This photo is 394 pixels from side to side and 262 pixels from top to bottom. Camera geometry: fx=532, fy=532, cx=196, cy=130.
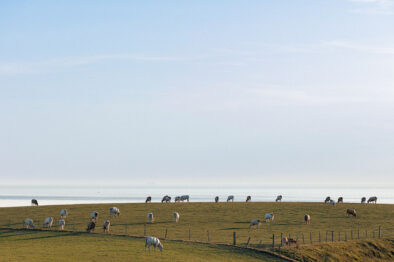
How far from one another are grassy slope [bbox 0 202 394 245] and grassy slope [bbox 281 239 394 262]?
10.2 feet

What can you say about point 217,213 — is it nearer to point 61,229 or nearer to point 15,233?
point 61,229

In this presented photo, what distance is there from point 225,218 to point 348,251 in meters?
21.9

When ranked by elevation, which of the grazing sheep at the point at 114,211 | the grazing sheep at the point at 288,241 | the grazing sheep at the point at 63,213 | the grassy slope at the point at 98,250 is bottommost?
the grassy slope at the point at 98,250

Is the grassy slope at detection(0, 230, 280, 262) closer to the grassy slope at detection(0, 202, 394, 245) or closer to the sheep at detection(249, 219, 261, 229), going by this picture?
the grassy slope at detection(0, 202, 394, 245)

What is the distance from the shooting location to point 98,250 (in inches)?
2034

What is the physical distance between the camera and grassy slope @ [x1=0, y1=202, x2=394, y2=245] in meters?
65.6

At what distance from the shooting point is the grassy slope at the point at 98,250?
48562mm

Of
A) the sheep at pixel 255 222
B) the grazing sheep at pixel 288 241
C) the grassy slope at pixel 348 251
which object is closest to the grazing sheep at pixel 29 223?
the sheep at pixel 255 222

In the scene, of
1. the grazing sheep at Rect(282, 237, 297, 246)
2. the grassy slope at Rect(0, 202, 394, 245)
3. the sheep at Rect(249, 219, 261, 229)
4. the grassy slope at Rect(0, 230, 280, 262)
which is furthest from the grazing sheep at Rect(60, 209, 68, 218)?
the grazing sheep at Rect(282, 237, 297, 246)

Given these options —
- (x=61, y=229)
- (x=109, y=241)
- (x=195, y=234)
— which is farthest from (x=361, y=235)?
(x=61, y=229)

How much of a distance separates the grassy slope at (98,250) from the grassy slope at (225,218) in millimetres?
4732

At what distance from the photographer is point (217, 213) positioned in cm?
8475

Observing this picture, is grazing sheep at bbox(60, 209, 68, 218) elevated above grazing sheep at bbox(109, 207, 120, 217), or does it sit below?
below

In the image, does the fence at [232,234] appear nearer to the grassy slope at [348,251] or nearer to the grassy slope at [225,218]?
the grassy slope at [225,218]
